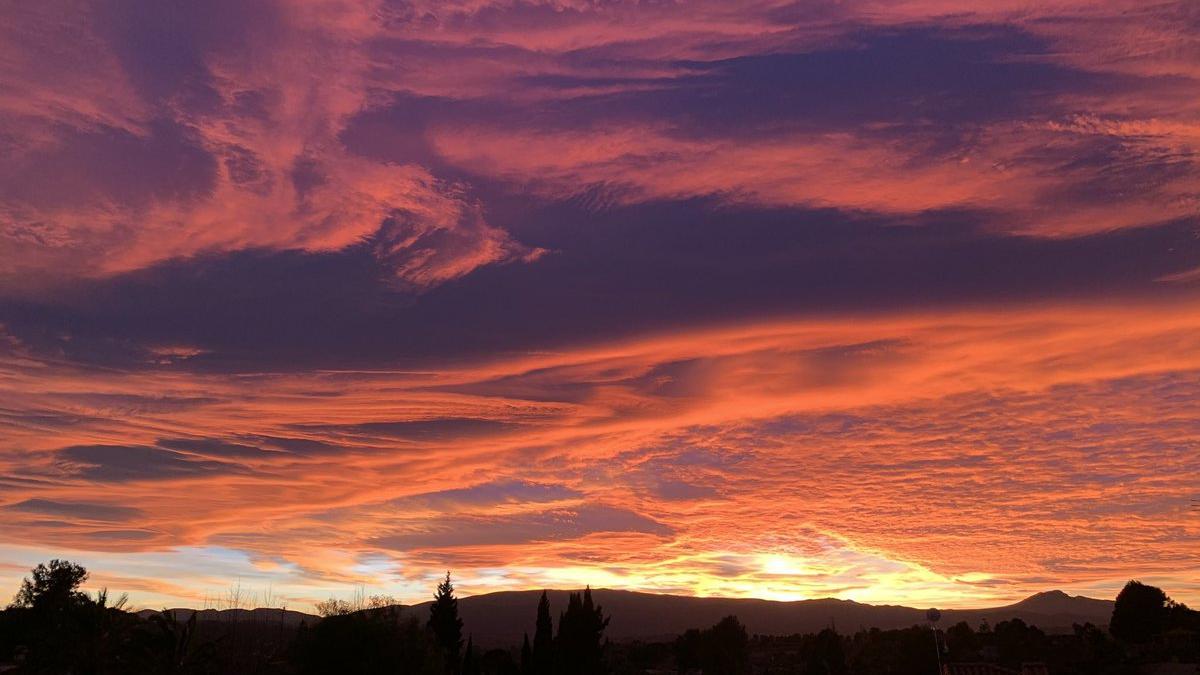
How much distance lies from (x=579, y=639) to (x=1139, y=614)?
2107 inches

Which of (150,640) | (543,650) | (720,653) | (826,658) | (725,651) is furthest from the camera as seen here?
(720,653)

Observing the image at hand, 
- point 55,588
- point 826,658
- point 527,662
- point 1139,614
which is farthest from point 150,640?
point 1139,614

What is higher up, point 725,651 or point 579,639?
point 579,639

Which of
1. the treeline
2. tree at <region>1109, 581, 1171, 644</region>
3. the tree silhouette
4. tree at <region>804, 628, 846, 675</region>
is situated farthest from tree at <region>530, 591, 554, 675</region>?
tree at <region>1109, 581, 1171, 644</region>

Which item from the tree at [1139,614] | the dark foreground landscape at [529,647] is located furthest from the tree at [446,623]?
the tree at [1139,614]

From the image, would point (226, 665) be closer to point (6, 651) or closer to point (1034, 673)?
point (6, 651)

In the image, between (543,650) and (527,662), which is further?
(527,662)

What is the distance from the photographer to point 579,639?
77375mm

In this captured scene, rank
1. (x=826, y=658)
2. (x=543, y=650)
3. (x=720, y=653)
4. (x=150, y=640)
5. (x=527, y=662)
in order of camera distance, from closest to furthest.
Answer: (x=150, y=640), (x=543, y=650), (x=527, y=662), (x=826, y=658), (x=720, y=653)

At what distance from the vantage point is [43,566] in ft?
184

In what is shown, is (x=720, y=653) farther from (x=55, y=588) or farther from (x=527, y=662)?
(x=55, y=588)

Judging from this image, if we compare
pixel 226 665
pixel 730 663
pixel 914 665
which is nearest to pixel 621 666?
pixel 730 663

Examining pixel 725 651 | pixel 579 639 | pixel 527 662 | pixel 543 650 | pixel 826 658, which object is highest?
pixel 579 639

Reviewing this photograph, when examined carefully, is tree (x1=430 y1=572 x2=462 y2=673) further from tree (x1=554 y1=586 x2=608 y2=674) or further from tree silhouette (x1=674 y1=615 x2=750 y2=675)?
tree silhouette (x1=674 y1=615 x2=750 y2=675)
